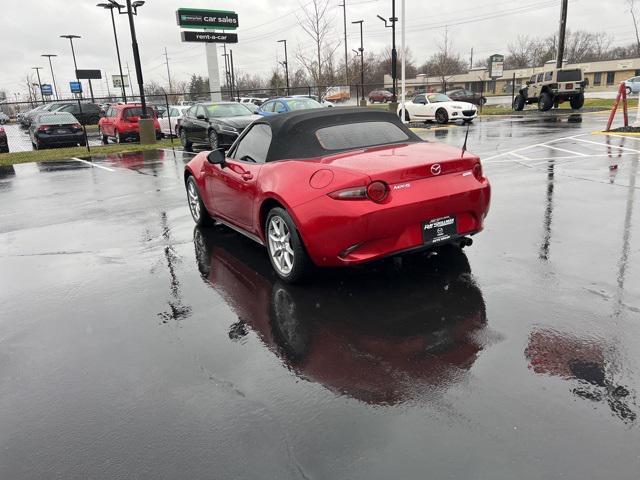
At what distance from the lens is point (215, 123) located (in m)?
16.1

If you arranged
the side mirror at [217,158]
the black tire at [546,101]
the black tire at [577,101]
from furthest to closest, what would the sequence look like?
A: the black tire at [546,101] → the black tire at [577,101] → the side mirror at [217,158]

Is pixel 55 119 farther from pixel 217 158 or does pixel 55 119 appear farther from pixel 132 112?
pixel 217 158

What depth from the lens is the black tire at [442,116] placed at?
24.1 meters

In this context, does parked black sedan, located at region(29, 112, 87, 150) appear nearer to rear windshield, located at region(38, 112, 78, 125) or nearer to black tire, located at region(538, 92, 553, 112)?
rear windshield, located at region(38, 112, 78, 125)

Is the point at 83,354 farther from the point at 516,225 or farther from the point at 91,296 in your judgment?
the point at 516,225

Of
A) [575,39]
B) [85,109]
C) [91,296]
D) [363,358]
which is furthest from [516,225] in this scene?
[575,39]

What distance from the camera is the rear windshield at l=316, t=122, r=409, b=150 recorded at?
16.9 ft

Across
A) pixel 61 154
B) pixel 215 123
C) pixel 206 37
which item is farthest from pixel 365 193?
pixel 206 37

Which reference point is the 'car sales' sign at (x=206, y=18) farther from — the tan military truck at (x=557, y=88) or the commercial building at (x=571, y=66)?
the commercial building at (x=571, y=66)

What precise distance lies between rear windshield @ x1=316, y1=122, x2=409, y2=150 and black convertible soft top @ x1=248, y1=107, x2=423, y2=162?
0.14ft

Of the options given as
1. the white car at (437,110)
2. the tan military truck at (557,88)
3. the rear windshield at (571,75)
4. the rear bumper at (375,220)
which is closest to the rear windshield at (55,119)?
the white car at (437,110)

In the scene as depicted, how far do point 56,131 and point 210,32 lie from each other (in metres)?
19.3

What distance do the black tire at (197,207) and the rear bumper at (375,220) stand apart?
9.37ft

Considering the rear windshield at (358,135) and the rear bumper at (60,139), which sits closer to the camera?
the rear windshield at (358,135)
